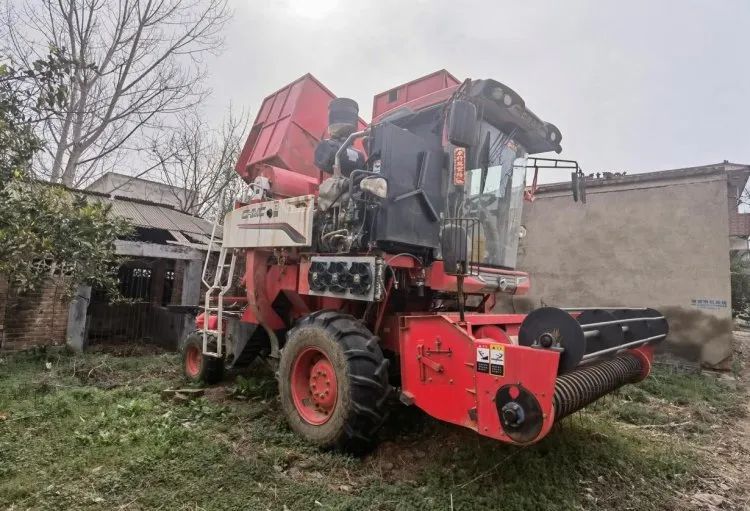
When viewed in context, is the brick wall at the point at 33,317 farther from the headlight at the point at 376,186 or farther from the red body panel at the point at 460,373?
the red body panel at the point at 460,373

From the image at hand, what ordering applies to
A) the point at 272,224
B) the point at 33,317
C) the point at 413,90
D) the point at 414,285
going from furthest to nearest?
the point at 33,317 < the point at 413,90 < the point at 272,224 < the point at 414,285

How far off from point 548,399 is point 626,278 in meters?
7.26

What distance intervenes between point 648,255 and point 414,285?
659cm

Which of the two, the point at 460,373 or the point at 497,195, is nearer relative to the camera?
the point at 460,373

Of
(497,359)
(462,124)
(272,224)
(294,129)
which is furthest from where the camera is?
(294,129)

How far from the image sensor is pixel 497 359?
2.72 m

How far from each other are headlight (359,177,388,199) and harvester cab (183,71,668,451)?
0.4 inches

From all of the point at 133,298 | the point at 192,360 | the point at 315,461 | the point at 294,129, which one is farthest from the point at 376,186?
the point at 133,298

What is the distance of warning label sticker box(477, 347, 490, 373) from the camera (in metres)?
2.77

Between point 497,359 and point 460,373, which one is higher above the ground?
point 497,359

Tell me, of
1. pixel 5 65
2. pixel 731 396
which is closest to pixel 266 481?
pixel 5 65

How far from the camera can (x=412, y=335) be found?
134 inches

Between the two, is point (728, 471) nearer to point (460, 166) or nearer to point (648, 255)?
point (460, 166)

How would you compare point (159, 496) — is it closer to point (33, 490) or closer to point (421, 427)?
point (33, 490)
